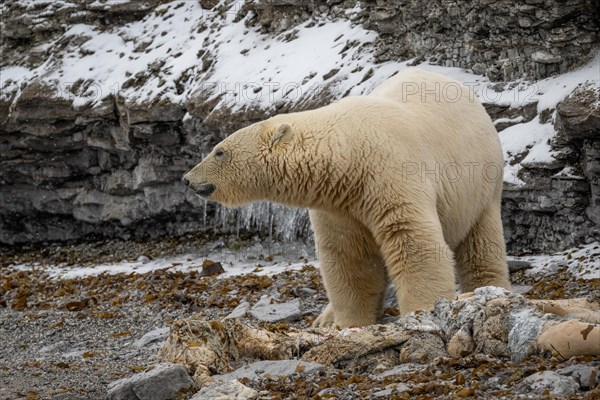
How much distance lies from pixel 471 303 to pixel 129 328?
5.59m

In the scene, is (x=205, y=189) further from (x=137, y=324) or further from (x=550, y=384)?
(x=550, y=384)

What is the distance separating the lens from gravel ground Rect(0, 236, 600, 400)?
5.30 m

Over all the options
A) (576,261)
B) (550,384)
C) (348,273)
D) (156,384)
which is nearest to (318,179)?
(348,273)

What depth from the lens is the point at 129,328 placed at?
1073 centimetres

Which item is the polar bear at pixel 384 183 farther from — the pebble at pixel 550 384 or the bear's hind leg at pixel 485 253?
the pebble at pixel 550 384

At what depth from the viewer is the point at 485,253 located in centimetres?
880

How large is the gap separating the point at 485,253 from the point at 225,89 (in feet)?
25.1

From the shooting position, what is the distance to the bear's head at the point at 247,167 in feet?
25.8

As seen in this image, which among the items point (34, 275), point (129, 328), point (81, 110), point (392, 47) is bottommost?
point (34, 275)

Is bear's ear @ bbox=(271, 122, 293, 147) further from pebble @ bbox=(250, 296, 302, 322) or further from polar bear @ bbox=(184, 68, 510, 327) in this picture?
pebble @ bbox=(250, 296, 302, 322)

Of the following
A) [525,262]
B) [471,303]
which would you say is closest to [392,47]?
[525,262]

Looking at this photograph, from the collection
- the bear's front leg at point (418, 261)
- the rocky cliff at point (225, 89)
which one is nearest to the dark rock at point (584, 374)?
the bear's front leg at point (418, 261)

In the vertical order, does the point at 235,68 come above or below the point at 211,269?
above

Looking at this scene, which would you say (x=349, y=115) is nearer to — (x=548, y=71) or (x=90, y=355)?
(x=90, y=355)
